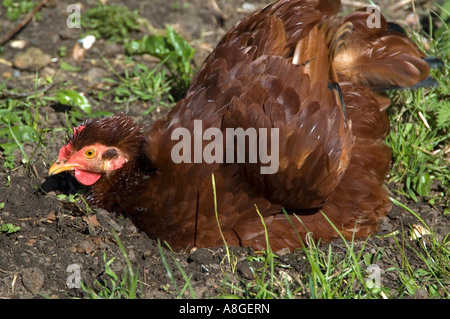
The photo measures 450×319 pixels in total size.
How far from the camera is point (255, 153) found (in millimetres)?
2980

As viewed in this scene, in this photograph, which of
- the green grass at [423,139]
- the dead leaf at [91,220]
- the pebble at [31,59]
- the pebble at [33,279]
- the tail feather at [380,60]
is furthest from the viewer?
the pebble at [31,59]

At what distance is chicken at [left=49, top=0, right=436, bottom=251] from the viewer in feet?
10.1

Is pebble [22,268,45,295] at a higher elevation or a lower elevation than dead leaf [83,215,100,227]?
higher

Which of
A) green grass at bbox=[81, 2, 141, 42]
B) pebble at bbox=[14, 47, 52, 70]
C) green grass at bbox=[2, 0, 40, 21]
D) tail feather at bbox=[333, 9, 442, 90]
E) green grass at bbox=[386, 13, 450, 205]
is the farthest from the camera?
green grass at bbox=[2, 0, 40, 21]

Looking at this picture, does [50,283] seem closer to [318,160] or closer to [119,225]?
Answer: [119,225]

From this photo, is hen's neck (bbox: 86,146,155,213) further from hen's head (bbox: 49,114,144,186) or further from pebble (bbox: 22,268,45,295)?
pebble (bbox: 22,268,45,295)

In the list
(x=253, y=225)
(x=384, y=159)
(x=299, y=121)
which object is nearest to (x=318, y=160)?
(x=299, y=121)

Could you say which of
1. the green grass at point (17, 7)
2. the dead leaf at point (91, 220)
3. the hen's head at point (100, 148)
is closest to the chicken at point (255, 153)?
the hen's head at point (100, 148)

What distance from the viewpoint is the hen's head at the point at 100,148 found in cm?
329

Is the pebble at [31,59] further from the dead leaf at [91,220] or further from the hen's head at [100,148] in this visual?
the dead leaf at [91,220]

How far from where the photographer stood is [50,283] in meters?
2.96

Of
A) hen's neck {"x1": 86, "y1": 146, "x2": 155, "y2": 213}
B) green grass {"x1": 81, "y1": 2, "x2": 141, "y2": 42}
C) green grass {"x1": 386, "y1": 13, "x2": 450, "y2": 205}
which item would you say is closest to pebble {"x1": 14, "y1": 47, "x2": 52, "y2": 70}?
green grass {"x1": 81, "y1": 2, "x2": 141, "y2": 42}

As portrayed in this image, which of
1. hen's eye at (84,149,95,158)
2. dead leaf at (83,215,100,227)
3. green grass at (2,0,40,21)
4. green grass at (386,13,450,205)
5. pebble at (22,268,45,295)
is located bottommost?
green grass at (386,13,450,205)

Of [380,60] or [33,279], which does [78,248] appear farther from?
[380,60]
